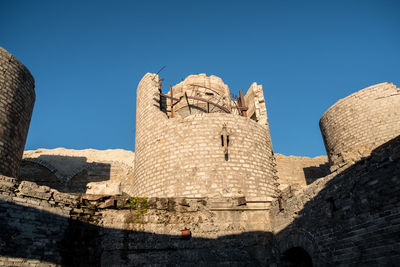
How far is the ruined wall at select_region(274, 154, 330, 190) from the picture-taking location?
2042 centimetres

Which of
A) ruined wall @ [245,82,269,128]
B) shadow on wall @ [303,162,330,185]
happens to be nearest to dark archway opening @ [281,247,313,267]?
ruined wall @ [245,82,269,128]

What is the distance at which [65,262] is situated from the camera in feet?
24.5

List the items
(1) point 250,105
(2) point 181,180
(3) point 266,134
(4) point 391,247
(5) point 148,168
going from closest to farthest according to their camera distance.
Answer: (4) point 391,247
(2) point 181,180
(5) point 148,168
(3) point 266,134
(1) point 250,105

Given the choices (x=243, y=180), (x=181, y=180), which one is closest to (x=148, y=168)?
(x=181, y=180)

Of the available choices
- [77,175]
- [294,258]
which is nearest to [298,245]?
[294,258]

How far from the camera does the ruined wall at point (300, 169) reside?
67.0 feet

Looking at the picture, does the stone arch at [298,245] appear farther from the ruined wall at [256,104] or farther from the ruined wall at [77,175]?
the ruined wall at [77,175]

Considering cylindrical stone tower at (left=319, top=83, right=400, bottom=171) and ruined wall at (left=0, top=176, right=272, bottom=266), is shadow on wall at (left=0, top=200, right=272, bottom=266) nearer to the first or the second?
ruined wall at (left=0, top=176, right=272, bottom=266)

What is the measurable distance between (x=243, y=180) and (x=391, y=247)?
6.74m

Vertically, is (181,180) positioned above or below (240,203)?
above

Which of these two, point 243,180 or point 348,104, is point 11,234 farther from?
point 348,104

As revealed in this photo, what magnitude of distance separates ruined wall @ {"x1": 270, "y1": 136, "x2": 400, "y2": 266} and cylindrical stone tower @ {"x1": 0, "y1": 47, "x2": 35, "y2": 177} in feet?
32.9

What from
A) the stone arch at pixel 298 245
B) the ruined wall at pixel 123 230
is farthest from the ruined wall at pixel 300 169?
the stone arch at pixel 298 245

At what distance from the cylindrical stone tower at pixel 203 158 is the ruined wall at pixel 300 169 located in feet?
22.3
